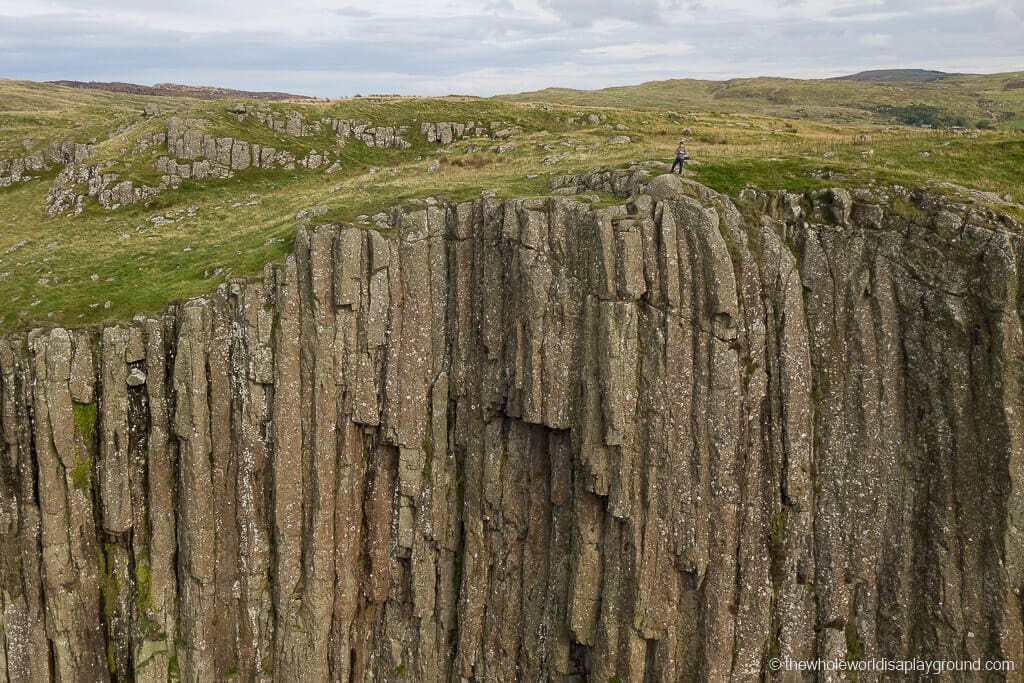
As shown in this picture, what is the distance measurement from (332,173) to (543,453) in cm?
4742

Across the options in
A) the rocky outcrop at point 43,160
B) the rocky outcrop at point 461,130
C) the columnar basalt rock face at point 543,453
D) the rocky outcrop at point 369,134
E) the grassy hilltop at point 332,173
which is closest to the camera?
the columnar basalt rock face at point 543,453

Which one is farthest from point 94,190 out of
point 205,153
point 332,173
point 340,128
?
point 340,128

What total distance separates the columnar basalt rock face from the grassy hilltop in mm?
4298

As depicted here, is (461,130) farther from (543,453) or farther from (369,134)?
(543,453)

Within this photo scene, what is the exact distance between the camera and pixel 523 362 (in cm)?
2956

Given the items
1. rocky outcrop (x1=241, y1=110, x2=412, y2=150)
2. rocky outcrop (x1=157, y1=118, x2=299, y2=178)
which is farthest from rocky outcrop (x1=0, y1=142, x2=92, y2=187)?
rocky outcrop (x1=241, y1=110, x2=412, y2=150)

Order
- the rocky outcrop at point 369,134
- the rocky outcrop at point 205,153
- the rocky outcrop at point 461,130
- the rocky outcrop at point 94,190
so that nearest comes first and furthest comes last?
the rocky outcrop at point 94,190 < the rocky outcrop at point 205,153 < the rocky outcrop at point 369,134 < the rocky outcrop at point 461,130

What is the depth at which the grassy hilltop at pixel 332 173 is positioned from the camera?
3394 centimetres

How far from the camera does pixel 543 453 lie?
102 feet

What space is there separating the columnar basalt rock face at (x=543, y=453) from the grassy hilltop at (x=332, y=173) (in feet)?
14.1

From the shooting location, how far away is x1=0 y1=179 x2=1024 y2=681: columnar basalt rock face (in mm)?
26594

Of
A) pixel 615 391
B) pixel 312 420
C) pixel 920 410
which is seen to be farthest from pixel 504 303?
pixel 920 410

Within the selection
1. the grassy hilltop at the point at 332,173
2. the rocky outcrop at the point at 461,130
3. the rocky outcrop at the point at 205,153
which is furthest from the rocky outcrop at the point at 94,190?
the rocky outcrop at the point at 461,130

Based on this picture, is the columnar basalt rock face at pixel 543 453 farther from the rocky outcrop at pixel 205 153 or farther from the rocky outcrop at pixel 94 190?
the rocky outcrop at pixel 205 153
